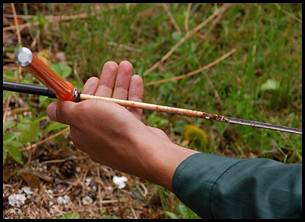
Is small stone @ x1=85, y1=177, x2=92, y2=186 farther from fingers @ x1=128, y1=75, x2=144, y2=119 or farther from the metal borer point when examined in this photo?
the metal borer point

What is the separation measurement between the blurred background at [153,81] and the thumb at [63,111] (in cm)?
42

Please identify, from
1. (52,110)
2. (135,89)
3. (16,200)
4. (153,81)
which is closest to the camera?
(52,110)

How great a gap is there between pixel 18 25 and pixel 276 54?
0.96 m

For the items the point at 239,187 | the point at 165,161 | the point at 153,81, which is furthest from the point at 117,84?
the point at 153,81

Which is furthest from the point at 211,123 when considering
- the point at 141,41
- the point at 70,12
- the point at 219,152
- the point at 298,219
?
the point at 298,219

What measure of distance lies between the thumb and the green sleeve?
0.92 feet

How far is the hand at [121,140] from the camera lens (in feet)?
4.05

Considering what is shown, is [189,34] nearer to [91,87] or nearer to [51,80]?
[91,87]

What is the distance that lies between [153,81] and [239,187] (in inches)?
45.4

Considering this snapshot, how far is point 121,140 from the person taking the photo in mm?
1276

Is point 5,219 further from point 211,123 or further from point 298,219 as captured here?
point 298,219

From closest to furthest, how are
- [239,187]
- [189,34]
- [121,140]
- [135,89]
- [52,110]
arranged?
[239,187] < [121,140] < [52,110] < [135,89] < [189,34]

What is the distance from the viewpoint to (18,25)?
2355mm

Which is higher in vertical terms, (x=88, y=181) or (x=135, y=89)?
(x=135, y=89)
